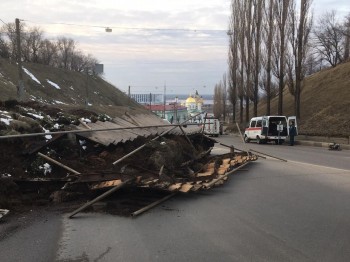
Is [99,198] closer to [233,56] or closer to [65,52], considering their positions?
[233,56]

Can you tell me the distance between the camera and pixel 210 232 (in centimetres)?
687

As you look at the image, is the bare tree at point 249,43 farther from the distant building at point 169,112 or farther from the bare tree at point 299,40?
the distant building at point 169,112

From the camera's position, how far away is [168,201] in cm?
927

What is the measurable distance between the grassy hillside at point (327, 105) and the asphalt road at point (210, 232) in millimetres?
24269

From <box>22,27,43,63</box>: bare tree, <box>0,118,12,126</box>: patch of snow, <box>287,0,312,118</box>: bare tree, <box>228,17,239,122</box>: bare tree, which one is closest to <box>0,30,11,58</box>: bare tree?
<box>22,27,43,63</box>: bare tree

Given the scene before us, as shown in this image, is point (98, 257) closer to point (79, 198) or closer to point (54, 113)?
point (79, 198)

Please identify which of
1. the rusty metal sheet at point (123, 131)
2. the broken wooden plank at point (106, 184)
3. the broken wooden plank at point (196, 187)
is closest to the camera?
the broken wooden plank at point (106, 184)

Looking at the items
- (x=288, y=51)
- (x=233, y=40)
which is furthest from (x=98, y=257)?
(x=233, y=40)

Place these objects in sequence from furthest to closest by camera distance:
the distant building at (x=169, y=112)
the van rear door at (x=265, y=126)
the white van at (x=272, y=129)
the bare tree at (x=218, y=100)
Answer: the bare tree at (x=218, y=100)
the distant building at (x=169, y=112)
the van rear door at (x=265, y=126)
the white van at (x=272, y=129)

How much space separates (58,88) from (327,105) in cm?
5382

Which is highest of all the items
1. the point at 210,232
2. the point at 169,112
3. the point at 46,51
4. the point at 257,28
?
the point at 46,51

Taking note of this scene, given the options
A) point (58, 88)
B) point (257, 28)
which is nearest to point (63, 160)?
point (257, 28)

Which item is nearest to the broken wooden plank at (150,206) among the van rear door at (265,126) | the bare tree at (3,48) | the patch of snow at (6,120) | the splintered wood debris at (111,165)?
the splintered wood debris at (111,165)

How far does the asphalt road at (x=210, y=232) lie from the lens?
18.9 feet
